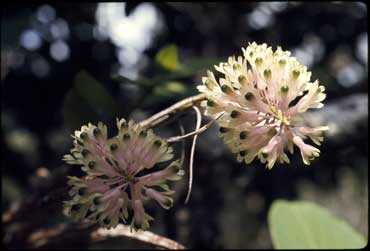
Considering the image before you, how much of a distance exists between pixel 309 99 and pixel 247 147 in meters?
0.11

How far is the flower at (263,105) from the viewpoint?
79 centimetres

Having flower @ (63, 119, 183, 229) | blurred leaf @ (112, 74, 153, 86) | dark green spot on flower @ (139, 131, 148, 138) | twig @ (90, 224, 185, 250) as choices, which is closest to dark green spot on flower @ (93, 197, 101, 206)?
flower @ (63, 119, 183, 229)

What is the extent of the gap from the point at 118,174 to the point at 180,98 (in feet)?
2.15

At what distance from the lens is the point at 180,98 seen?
1.42 metres

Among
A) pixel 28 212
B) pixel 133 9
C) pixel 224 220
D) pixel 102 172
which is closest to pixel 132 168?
pixel 102 172

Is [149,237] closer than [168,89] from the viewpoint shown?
Yes

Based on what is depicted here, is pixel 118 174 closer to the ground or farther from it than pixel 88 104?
closer to the ground

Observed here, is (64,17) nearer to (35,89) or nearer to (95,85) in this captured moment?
(35,89)

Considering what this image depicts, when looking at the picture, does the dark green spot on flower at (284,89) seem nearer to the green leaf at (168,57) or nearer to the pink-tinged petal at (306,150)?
the pink-tinged petal at (306,150)

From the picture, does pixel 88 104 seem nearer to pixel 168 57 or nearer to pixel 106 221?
pixel 168 57

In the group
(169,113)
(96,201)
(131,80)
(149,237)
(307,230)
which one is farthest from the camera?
(307,230)

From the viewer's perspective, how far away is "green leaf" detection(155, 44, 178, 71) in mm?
1394

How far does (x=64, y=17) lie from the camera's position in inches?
75.8

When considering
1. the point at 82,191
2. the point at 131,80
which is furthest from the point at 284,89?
the point at 131,80
